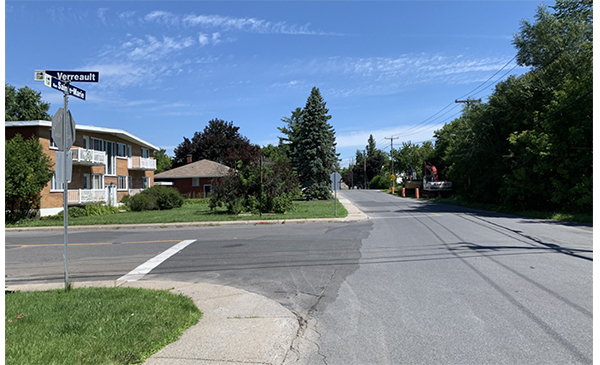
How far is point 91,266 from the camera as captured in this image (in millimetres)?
9938

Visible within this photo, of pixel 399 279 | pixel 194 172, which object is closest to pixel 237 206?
→ pixel 399 279

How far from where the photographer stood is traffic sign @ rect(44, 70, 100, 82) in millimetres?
7105

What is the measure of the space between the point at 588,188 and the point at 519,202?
17.9 feet

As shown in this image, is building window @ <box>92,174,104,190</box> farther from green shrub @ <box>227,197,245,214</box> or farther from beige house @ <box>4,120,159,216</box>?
green shrub @ <box>227,197,245,214</box>

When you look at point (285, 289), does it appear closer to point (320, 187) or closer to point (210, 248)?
point (210, 248)

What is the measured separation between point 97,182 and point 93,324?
32122 millimetres

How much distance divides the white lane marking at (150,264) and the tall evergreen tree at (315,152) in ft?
105

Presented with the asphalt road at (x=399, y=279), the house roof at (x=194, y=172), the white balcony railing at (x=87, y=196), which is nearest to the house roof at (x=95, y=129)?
the white balcony railing at (x=87, y=196)

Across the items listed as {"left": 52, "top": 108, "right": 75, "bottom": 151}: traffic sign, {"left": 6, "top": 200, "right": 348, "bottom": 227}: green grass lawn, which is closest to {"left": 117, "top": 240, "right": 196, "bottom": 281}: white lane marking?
{"left": 52, "top": 108, "right": 75, "bottom": 151}: traffic sign

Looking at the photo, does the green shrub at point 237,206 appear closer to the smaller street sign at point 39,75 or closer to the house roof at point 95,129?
the house roof at point 95,129

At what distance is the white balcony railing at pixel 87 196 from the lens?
96.7ft

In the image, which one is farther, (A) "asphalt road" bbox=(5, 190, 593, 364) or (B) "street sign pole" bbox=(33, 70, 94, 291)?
(B) "street sign pole" bbox=(33, 70, 94, 291)

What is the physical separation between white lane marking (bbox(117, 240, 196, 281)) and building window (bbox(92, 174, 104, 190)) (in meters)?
24.0

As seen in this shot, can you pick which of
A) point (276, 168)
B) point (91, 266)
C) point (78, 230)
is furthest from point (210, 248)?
point (276, 168)
